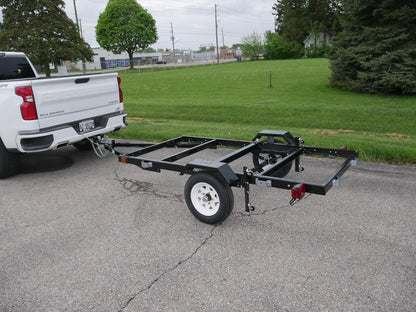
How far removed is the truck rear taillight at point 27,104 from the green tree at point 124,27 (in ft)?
220

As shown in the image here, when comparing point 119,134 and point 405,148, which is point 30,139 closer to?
point 119,134

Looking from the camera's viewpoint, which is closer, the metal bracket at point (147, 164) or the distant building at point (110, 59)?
the metal bracket at point (147, 164)

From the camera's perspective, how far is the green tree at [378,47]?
13.0 metres

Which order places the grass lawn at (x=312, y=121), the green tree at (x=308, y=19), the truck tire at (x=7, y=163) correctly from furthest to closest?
the green tree at (x=308, y=19), the grass lawn at (x=312, y=121), the truck tire at (x=7, y=163)

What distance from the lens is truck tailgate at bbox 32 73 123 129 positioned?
5953mm

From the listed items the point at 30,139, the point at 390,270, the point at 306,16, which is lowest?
the point at 390,270

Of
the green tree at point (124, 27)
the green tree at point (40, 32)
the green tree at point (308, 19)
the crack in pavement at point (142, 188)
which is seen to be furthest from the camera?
the green tree at point (308, 19)

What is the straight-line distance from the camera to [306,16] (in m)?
Answer: 77.0

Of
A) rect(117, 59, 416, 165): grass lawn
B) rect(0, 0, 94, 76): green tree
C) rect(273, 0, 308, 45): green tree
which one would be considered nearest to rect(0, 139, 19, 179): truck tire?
rect(117, 59, 416, 165): grass lawn

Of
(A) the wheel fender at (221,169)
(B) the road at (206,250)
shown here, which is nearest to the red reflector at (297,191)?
(B) the road at (206,250)

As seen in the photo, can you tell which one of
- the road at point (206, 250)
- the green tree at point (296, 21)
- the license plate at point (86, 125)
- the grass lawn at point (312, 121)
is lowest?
the road at point (206, 250)

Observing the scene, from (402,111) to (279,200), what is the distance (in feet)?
25.2

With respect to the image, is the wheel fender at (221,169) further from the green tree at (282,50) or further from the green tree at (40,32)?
the green tree at (282,50)

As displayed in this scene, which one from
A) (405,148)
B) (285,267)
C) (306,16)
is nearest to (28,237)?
(285,267)
